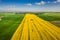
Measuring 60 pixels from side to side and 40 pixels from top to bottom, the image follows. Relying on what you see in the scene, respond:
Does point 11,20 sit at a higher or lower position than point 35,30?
higher

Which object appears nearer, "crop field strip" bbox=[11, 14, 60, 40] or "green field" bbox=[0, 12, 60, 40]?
"crop field strip" bbox=[11, 14, 60, 40]

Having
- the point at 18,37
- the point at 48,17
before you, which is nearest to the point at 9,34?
the point at 18,37

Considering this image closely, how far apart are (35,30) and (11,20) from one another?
0.77 metres

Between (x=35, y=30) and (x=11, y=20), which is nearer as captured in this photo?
(x=35, y=30)

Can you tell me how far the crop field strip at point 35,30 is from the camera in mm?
3846

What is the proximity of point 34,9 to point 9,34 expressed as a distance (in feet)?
3.46

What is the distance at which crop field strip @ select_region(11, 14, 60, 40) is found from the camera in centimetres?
385

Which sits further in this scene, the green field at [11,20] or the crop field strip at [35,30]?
the green field at [11,20]

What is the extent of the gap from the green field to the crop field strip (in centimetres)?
12

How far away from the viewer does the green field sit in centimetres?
397

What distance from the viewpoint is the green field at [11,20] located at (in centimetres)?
397

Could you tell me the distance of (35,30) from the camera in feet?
13.1

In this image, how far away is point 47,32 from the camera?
3.94 meters

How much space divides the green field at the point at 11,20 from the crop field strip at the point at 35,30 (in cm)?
12
